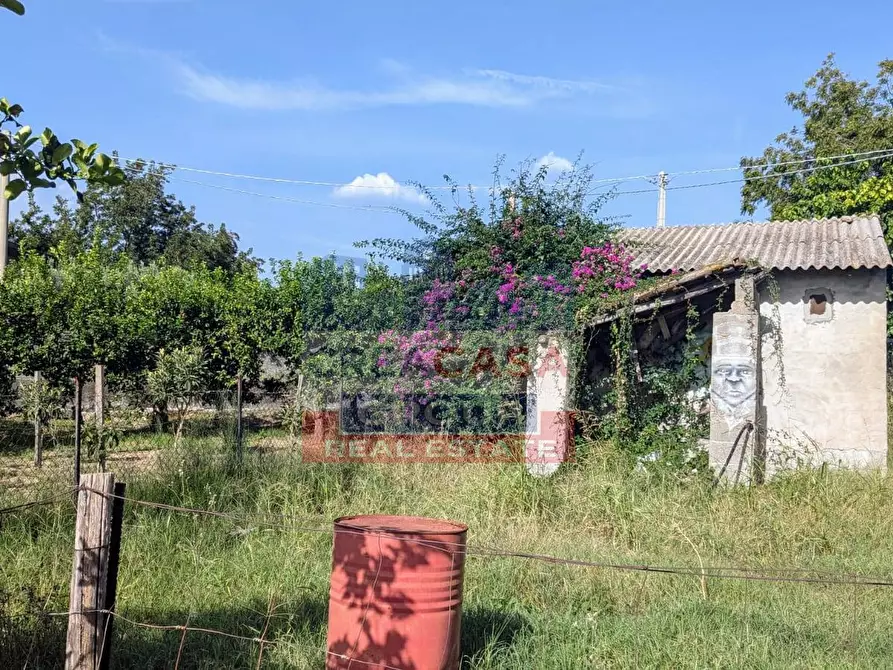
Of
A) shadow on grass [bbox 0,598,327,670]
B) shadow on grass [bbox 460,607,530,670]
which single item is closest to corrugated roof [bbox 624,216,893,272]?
shadow on grass [bbox 460,607,530,670]

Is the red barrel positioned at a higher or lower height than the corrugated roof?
lower

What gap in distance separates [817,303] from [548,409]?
12.4 ft

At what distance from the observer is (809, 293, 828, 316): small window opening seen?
977 centimetres

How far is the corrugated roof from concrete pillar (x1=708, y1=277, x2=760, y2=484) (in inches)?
31.2

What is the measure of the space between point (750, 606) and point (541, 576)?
50.8 inches

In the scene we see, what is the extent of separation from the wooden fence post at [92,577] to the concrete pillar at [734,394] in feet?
22.4

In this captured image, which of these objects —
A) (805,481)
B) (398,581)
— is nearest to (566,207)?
(805,481)

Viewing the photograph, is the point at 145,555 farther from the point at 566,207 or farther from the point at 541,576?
the point at 566,207

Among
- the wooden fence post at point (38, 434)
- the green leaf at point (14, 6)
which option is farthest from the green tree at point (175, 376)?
the green leaf at point (14, 6)

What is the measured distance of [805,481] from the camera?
310 inches

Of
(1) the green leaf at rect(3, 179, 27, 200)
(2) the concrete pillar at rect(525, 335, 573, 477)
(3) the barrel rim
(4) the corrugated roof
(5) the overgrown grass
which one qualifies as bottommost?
(5) the overgrown grass

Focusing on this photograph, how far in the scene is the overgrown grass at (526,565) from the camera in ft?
13.5

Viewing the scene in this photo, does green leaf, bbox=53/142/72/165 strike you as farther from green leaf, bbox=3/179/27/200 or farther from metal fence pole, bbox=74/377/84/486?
metal fence pole, bbox=74/377/84/486

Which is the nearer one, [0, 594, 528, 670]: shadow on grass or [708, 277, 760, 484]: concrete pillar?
[0, 594, 528, 670]: shadow on grass
